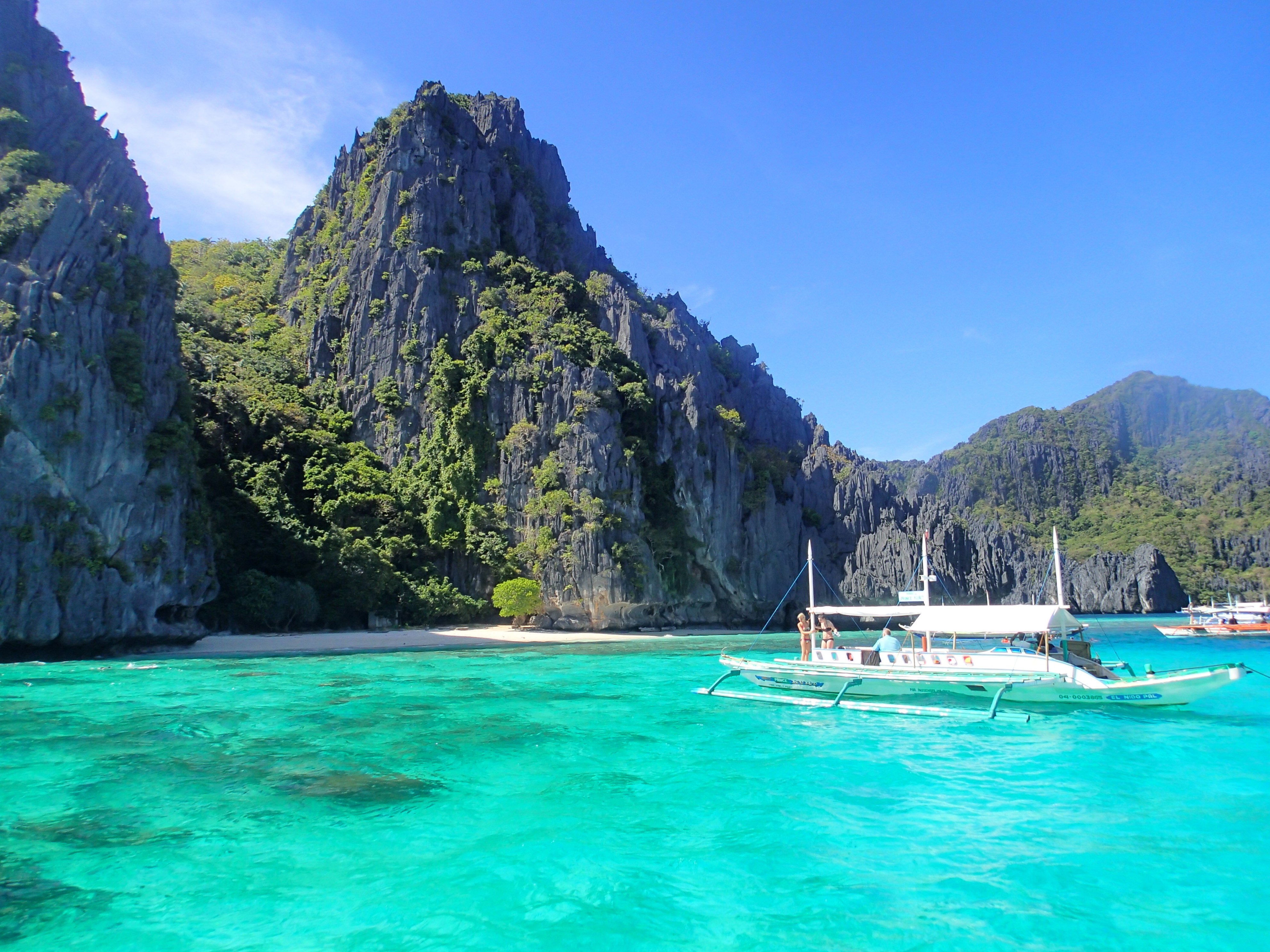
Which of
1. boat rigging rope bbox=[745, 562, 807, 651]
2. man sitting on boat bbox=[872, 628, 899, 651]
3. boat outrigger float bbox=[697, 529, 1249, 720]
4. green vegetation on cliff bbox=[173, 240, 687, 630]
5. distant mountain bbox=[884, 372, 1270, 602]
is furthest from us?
distant mountain bbox=[884, 372, 1270, 602]

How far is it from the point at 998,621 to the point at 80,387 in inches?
1494

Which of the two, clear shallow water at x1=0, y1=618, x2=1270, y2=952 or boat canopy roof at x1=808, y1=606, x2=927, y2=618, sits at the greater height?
boat canopy roof at x1=808, y1=606, x2=927, y2=618

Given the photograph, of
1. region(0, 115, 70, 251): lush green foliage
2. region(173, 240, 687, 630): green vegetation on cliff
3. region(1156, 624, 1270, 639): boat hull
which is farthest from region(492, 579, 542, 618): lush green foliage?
region(1156, 624, 1270, 639): boat hull

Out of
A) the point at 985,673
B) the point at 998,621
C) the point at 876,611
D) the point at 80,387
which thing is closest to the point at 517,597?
the point at 80,387

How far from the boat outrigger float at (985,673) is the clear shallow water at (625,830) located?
791 millimetres

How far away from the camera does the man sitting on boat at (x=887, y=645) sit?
22391mm

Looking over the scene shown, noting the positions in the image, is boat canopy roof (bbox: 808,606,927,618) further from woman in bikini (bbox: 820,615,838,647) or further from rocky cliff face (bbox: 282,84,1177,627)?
rocky cliff face (bbox: 282,84,1177,627)

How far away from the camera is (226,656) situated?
34469mm

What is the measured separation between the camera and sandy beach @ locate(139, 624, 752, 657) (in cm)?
3644

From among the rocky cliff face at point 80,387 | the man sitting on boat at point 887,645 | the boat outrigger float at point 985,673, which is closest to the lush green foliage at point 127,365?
the rocky cliff face at point 80,387

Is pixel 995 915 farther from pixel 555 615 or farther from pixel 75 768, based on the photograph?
pixel 555 615

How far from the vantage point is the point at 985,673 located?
20.5m

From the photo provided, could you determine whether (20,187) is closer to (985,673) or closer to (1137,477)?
Answer: (985,673)

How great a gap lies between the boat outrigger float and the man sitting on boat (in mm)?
192
